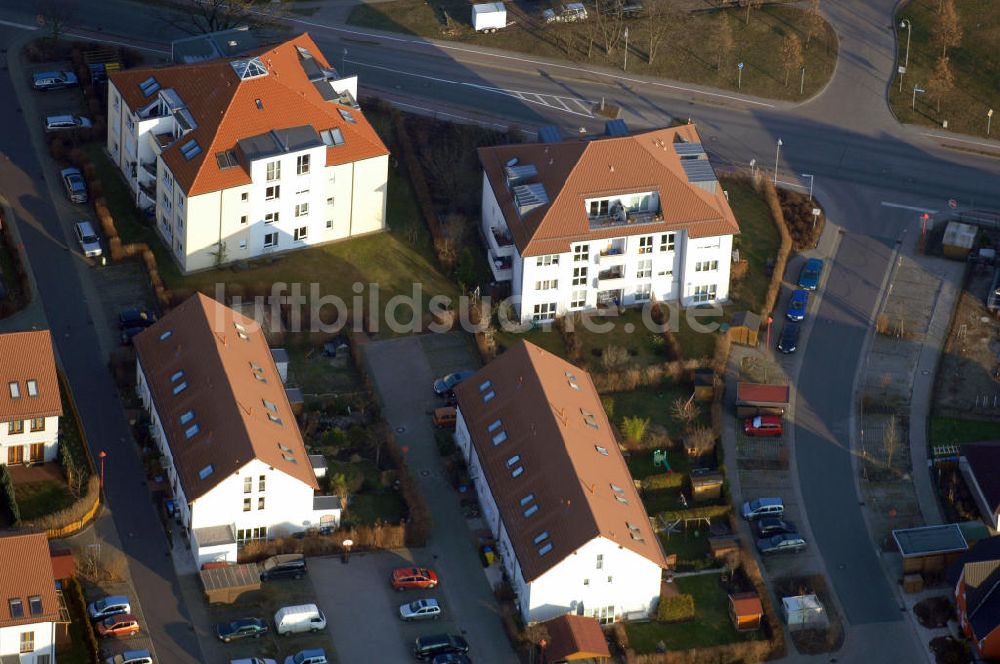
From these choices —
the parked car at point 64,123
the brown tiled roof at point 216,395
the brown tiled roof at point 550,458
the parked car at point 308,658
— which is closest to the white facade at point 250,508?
the brown tiled roof at point 216,395

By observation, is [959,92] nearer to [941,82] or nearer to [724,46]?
[941,82]

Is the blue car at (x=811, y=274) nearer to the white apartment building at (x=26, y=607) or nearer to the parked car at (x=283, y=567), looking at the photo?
the parked car at (x=283, y=567)

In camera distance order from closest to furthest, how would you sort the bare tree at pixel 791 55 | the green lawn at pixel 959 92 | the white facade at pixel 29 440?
the white facade at pixel 29 440, the green lawn at pixel 959 92, the bare tree at pixel 791 55

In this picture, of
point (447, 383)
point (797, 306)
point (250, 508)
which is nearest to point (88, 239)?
point (447, 383)

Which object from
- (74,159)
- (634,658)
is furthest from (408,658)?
(74,159)

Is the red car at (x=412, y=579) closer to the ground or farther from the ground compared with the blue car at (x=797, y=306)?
closer to the ground

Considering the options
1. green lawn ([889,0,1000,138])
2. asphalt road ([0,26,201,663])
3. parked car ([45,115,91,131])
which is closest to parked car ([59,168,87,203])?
asphalt road ([0,26,201,663])

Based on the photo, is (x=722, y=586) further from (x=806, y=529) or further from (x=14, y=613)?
(x=14, y=613)
